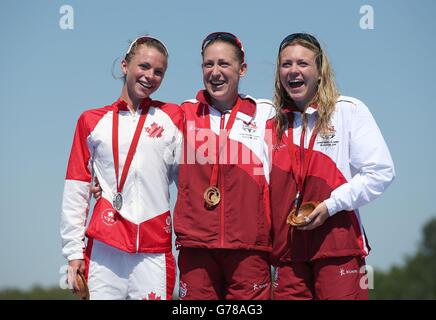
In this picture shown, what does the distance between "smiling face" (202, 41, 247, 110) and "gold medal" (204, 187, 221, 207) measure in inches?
32.7

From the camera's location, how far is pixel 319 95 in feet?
18.8

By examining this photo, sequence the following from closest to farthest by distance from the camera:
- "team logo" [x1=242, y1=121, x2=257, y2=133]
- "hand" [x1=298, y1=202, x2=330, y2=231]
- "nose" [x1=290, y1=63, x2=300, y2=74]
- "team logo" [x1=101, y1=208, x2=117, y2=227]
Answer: "hand" [x1=298, y1=202, x2=330, y2=231] < "team logo" [x1=101, y1=208, x2=117, y2=227] < "nose" [x1=290, y1=63, x2=300, y2=74] < "team logo" [x1=242, y1=121, x2=257, y2=133]

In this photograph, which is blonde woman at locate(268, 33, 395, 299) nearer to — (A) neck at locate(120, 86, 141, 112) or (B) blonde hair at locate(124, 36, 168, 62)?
(B) blonde hair at locate(124, 36, 168, 62)

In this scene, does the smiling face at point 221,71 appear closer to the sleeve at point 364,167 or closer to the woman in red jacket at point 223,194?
the woman in red jacket at point 223,194

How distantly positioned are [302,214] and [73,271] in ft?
6.33

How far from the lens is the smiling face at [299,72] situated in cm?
571

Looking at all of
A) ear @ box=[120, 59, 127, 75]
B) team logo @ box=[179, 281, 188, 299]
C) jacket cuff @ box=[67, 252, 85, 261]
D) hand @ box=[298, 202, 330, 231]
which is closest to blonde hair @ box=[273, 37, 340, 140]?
hand @ box=[298, 202, 330, 231]

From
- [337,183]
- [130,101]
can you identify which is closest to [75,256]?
[130,101]

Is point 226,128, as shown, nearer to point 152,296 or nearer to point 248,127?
point 248,127

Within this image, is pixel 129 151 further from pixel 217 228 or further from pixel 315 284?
pixel 315 284

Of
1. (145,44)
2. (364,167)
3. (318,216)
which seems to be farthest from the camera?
(145,44)

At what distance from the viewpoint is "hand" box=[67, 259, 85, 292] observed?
551 cm

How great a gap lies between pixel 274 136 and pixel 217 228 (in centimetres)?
Answer: 94

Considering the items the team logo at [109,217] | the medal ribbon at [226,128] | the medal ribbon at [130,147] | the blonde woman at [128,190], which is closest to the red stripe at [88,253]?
the blonde woman at [128,190]
